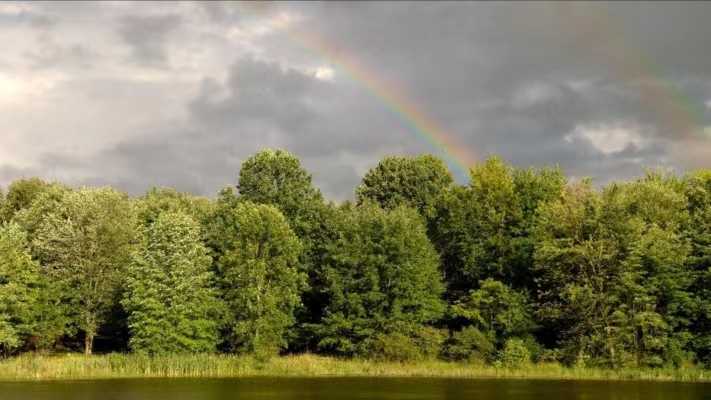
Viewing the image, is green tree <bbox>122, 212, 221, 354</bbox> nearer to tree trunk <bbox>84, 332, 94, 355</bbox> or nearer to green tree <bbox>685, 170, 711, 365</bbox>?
tree trunk <bbox>84, 332, 94, 355</bbox>

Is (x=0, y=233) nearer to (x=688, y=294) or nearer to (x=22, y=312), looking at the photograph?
(x=22, y=312)

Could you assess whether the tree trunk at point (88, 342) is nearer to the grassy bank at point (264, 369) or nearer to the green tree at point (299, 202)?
the grassy bank at point (264, 369)

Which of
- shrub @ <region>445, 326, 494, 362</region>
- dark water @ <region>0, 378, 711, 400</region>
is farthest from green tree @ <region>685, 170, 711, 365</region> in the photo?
shrub @ <region>445, 326, 494, 362</region>

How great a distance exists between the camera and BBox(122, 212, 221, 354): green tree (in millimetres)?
66000

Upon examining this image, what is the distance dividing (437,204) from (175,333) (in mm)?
32607

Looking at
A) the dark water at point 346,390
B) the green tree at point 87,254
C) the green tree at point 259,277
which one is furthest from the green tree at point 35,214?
the dark water at point 346,390

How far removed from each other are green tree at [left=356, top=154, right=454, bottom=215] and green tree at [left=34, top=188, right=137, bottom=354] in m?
32.9

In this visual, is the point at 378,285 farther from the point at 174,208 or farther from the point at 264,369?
the point at 174,208

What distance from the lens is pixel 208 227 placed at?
3086 inches

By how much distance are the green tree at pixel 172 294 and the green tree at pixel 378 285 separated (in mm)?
11078

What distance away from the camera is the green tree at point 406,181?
9731 cm

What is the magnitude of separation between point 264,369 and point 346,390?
661 inches

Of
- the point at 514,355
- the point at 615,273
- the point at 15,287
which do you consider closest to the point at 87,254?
the point at 15,287

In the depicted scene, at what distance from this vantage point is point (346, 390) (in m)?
50.7
